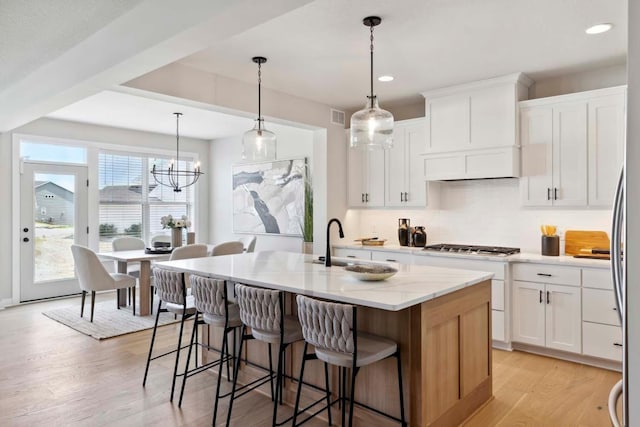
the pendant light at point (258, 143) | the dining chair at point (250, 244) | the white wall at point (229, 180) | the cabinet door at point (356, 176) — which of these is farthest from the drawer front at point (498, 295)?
the dining chair at point (250, 244)

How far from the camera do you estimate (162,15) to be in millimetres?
2309

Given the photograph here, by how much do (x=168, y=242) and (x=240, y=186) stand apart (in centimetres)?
160

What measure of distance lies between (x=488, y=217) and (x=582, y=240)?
927mm

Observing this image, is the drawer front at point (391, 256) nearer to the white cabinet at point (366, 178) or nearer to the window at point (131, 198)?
the white cabinet at point (366, 178)

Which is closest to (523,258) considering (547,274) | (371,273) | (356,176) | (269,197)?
(547,274)

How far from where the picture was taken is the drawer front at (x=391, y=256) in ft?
14.9

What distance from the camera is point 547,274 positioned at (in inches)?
144

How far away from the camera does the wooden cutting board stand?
150 inches

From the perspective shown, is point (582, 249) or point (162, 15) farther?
point (582, 249)

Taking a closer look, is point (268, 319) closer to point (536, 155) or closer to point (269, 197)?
point (536, 155)

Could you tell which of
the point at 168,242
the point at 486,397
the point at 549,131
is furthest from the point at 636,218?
the point at 168,242

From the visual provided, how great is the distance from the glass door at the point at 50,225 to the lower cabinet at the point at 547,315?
20.1 ft

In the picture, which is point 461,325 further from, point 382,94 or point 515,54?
point 382,94

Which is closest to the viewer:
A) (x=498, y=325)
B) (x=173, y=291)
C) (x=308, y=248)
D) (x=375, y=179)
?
(x=173, y=291)
